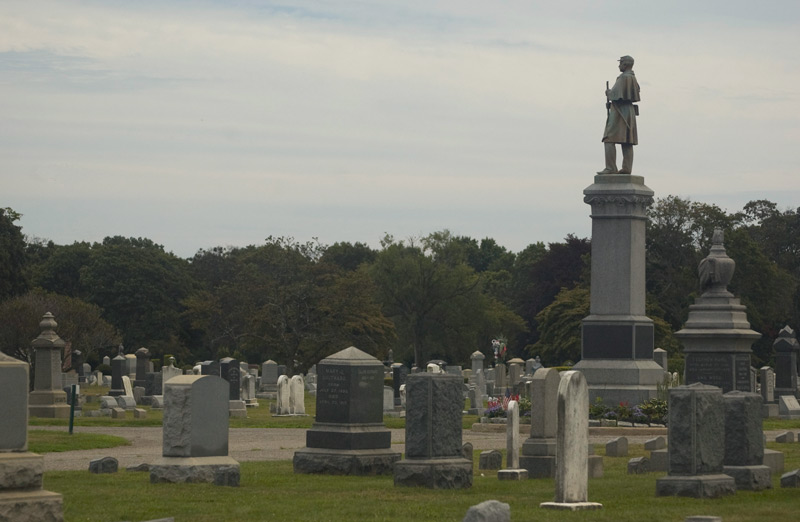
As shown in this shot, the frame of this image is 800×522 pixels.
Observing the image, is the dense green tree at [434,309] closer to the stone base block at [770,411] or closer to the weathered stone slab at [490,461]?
the stone base block at [770,411]

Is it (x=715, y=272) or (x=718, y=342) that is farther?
(x=715, y=272)

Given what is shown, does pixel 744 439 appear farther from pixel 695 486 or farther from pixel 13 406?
pixel 13 406

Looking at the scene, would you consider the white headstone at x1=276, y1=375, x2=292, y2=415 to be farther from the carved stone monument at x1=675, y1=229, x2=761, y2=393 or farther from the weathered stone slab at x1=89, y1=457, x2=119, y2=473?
the weathered stone slab at x1=89, y1=457, x2=119, y2=473

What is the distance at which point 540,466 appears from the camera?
19047 mm

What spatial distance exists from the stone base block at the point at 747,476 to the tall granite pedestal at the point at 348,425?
5.09 m

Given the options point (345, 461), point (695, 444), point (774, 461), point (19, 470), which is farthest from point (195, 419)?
point (774, 461)

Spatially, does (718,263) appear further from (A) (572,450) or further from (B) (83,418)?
(B) (83,418)

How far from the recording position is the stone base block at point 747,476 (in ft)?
54.1

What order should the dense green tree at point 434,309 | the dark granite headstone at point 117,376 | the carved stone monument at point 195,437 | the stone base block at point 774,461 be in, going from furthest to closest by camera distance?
the dense green tree at point 434,309 < the dark granite headstone at point 117,376 < the stone base block at point 774,461 < the carved stone monument at point 195,437

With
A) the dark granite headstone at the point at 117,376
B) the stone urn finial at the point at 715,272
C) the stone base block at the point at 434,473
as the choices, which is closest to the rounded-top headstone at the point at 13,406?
the stone base block at the point at 434,473

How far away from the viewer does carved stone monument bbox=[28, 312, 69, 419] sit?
37.8 m

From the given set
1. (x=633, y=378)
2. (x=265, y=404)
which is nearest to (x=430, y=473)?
(x=633, y=378)

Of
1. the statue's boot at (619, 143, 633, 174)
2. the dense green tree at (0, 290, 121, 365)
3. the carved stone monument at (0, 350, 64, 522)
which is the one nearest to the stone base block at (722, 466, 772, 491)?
the carved stone monument at (0, 350, 64, 522)

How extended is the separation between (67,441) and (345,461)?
10330 mm
